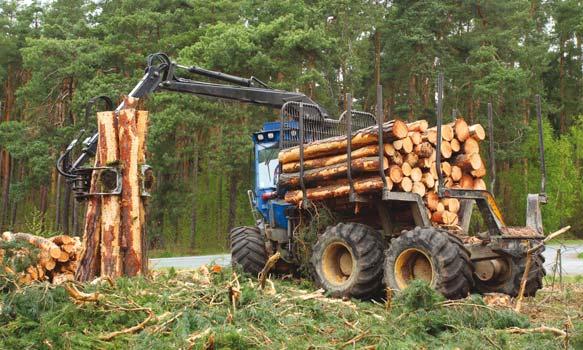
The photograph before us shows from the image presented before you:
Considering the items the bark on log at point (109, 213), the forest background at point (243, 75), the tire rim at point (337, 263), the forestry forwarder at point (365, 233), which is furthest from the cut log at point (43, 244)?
the forest background at point (243, 75)

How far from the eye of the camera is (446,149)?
33.8 feet

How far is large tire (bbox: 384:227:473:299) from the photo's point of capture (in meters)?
8.62

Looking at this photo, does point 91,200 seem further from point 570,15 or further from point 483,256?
point 570,15

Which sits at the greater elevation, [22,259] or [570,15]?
[570,15]

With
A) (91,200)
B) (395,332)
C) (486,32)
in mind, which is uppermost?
(486,32)

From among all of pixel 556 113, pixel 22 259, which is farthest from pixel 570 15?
pixel 22 259

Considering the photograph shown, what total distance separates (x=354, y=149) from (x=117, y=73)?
29.9 m

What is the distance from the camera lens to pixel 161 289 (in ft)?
27.0

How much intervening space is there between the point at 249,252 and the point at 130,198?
310 cm

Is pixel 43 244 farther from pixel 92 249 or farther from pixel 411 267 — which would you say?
pixel 411 267

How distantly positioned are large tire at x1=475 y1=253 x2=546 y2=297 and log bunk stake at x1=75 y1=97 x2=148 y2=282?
4502mm

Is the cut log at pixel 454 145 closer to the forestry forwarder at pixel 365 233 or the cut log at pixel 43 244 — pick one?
the forestry forwarder at pixel 365 233

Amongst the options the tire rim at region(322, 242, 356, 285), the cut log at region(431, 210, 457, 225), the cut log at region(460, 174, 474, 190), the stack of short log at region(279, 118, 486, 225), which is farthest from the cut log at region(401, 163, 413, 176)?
the tire rim at region(322, 242, 356, 285)

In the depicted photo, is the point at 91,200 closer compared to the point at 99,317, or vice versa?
the point at 99,317
